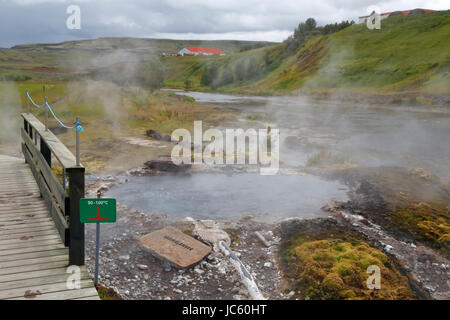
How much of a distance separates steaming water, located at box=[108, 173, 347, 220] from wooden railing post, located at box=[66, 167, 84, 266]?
15.8ft

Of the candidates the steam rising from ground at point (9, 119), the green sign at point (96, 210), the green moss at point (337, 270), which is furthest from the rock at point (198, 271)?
the steam rising from ground at point (9, 119)

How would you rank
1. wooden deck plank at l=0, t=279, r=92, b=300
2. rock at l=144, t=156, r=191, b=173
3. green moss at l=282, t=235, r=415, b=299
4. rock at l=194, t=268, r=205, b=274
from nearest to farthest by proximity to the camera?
wooden deck plank at l=0, t=279, r=92, b=300, green moss at l=282, t=235, r=415, b=299, rock at l=194, t=268, r=205, b=274, rock at l=144, t=156, r=191, b=173

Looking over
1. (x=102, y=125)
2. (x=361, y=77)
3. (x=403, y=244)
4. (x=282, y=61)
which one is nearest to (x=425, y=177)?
(x=403, y=244)

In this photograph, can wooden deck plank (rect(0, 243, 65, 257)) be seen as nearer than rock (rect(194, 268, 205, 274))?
Yes

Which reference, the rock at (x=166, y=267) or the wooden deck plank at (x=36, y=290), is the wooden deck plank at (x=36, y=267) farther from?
the rock at (x=166, y=267)

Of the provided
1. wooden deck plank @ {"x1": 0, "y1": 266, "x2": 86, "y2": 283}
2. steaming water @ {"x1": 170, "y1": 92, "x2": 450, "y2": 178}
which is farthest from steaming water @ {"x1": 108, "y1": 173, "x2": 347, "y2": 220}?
wooden deck plank @ {"x1": 0, "y1": 266, "x2": 86, "y2": 283}

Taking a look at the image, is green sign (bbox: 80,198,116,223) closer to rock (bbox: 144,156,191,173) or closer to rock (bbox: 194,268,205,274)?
rock (bbox: 194,268,205,274)

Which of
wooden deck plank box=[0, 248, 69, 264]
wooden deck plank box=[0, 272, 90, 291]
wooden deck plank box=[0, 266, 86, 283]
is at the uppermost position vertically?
wooden deck plank box=[0, 248, 69, 264]

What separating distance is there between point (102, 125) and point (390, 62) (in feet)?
167

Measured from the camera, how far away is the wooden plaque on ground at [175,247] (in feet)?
22.4

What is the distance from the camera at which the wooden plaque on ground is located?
682cm

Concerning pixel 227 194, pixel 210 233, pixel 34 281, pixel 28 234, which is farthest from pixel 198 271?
pixel 227 194

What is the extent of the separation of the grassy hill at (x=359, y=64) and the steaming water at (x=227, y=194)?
37.7 metres

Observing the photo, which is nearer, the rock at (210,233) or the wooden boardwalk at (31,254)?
the wooden boardwalk at (31,254)
